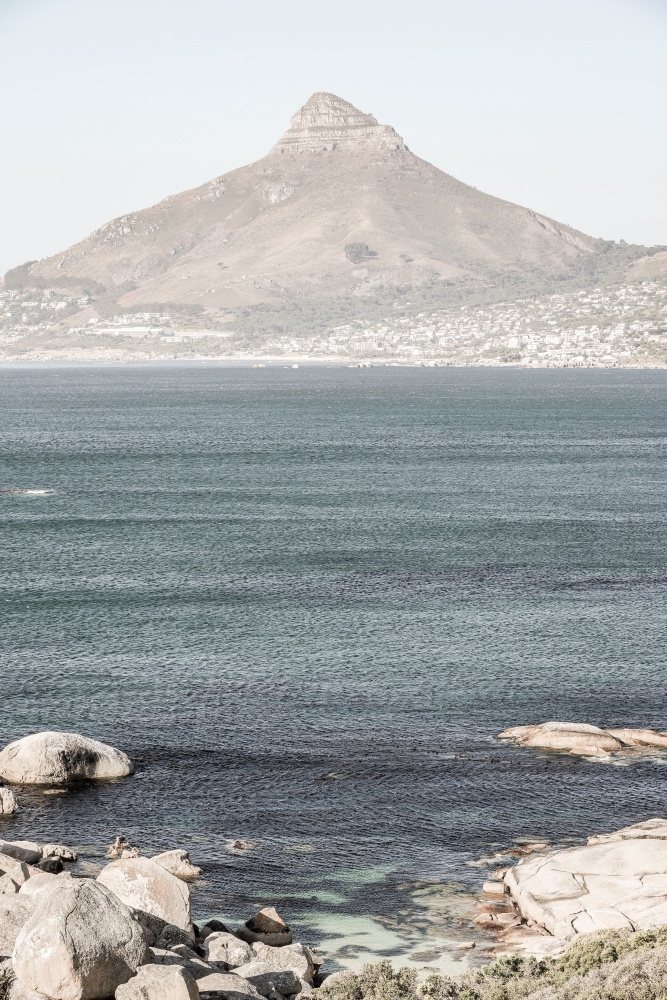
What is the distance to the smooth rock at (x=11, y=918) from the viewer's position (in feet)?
73.8

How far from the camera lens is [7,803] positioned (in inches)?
1372

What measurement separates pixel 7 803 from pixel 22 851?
235 inches

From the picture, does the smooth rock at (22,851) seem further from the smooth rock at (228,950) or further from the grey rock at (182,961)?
the grey rock at (182,961)

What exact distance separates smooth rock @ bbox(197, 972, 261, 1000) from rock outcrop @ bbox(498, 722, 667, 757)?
68.6 feet

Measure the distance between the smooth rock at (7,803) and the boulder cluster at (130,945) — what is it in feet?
23.7

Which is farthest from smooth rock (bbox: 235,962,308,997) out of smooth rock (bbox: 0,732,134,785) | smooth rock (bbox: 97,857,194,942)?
smooth rock (bbox: 0,732,134,785)

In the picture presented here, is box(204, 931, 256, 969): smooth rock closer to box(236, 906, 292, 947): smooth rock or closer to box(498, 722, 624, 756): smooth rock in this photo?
box(236, 906, 292, 947): smooth rock

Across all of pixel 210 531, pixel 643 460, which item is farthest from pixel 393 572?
pixel 643 460

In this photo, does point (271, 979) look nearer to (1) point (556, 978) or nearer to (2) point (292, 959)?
(2) point (292, 959)

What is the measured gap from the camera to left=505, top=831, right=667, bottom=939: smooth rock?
88.2ft

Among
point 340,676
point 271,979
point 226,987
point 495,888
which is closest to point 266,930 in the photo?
point 271,979

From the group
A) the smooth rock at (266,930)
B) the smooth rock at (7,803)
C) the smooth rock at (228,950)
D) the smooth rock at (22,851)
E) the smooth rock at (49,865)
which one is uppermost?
the smooth rock at (22,851)

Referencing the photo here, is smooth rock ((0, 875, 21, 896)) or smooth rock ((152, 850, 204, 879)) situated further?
smooth rock ((152, 850, 204, 879))

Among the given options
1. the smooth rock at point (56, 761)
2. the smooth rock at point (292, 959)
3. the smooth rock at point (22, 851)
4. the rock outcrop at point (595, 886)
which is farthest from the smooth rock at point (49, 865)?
the rock outcrop at point (595, 886)
